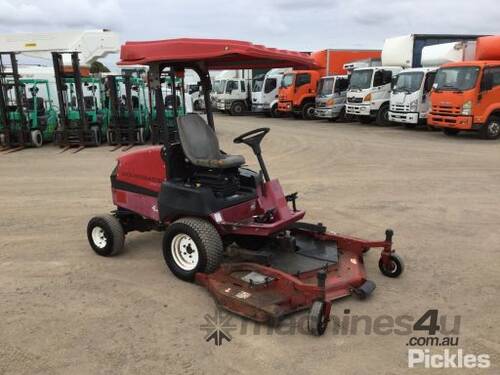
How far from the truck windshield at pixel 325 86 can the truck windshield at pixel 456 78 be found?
6.30 metres

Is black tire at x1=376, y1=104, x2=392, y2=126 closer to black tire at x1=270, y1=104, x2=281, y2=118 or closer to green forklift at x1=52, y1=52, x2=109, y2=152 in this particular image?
black tire at x1=270, y1=104, x2=281, y2=118

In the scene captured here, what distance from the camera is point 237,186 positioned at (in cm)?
477

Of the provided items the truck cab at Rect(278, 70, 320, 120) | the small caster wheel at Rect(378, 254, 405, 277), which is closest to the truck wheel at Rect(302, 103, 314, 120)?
the truck cab at Rect(278, 70, 320, 120)

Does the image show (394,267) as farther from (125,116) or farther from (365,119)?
(365,119)

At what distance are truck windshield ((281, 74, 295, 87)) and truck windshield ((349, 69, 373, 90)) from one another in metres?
4.11

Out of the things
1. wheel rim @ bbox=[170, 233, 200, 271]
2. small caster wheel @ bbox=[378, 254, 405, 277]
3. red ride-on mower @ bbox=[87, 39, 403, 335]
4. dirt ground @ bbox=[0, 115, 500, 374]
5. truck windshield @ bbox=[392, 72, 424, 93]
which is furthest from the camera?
truck windshield @ bbox=[392, 72, 424, 93]

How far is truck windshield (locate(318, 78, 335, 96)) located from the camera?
2045cm

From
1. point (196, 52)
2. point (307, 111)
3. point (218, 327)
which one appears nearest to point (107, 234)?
point (218, 327)

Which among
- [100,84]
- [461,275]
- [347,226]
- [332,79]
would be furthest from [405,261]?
[332,79]

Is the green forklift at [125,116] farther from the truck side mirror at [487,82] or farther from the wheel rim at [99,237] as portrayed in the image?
the truck side mirror at [487,82]

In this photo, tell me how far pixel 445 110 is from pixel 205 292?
1199cm

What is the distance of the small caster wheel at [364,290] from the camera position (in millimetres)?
4059

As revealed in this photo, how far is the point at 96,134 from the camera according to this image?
14164 millimetres

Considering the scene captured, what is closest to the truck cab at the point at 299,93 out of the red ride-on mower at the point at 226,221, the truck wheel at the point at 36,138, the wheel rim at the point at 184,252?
the truck wheel at the point at 36,138
